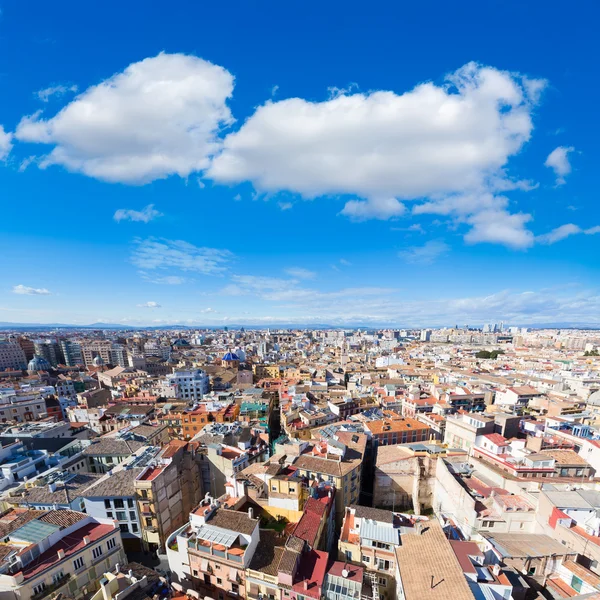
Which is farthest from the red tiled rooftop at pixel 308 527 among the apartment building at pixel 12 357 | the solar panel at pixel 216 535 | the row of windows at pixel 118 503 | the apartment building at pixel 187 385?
the apartment building at pixel 12 357

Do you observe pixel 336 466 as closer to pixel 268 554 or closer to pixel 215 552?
pixel 268 554

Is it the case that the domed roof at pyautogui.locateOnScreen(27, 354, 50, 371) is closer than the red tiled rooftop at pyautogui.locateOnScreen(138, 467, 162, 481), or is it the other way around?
the red tiled rooftop at pyautogui.locateOnScreen(138, 467, 162, 481)

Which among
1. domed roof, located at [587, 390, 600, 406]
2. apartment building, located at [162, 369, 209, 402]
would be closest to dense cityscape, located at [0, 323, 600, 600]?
domed roof, located at [587, 390, 600, 406]

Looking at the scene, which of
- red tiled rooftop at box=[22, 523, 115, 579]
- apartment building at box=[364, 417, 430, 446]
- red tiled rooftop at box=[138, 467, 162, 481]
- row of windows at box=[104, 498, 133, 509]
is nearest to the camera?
red tiled rooftop at box=[22, 523, 115, 579]

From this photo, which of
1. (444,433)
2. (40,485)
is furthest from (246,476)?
(444,433)

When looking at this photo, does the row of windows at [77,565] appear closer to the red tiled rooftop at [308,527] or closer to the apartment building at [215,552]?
the apartment building at [215,552]

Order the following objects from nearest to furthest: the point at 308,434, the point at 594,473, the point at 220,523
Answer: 1. the point at 220,523
2. the point at 594,473
3. the point at 308,434

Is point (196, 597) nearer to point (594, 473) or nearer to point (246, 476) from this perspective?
point (246, 476)

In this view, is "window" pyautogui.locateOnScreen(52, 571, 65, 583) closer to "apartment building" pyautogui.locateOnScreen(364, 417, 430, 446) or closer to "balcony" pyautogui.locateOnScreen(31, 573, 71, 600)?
"balcony" pyautogui.locateOnScreen(31, 573, 71, 600)
